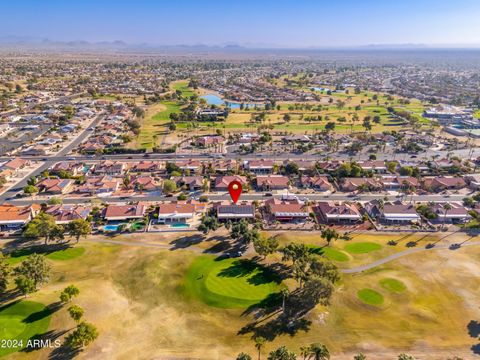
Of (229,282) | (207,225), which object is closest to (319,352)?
(229,282)

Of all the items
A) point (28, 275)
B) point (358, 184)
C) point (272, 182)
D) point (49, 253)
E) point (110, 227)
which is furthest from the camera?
point (272, 182)

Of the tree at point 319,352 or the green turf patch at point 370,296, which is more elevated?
the tree at point 319,352

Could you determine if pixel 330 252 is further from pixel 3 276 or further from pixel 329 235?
pixel 3 276

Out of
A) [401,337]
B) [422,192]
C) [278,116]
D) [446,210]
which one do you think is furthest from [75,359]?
[278,116]

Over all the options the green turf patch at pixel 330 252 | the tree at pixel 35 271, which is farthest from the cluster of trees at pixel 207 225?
the tree at pixel 35 271

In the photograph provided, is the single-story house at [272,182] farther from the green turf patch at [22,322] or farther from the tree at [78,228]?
the green turf patch at [22,322]
